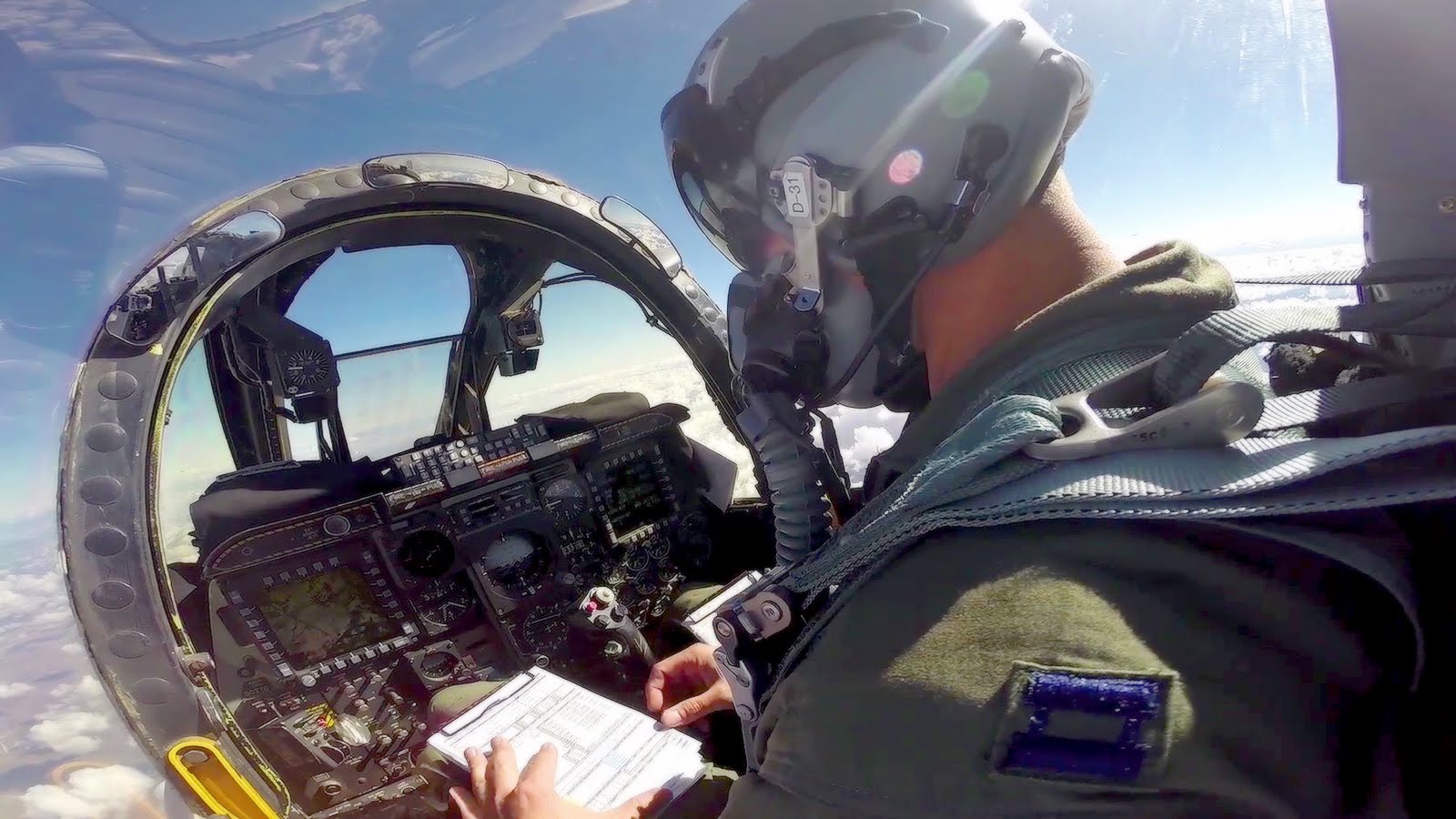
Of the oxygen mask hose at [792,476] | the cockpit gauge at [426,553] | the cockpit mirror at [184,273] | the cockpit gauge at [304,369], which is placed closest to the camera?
the oxygen mask hose at [792,476]

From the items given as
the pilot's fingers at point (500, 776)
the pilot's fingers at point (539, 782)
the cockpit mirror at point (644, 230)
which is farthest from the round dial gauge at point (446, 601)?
the cockpit mirror at point (644, 230)

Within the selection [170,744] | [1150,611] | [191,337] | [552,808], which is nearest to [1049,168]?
[1150,611]

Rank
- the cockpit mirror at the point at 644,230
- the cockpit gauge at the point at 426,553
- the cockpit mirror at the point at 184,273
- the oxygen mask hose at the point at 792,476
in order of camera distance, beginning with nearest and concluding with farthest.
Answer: the oxygen mask hose at the point at 792,476
the cockpit mirror at the point at 184,273
the cockpit gauge at the point at 426,553
the cockpit mirror at the point at 644,230

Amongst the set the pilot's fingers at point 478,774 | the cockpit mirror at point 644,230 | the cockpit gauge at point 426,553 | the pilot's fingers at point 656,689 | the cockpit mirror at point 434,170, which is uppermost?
the cockpit mirror at point 434,170

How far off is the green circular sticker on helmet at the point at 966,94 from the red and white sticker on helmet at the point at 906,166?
0.28 feet

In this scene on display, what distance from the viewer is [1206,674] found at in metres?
0.63

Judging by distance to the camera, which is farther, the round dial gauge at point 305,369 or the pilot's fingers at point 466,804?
the round dial gauge at point 305,369

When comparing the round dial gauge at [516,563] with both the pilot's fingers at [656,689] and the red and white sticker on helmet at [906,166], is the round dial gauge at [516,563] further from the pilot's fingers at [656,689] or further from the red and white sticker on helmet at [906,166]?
the red and white sticker on helmet at [906,166]

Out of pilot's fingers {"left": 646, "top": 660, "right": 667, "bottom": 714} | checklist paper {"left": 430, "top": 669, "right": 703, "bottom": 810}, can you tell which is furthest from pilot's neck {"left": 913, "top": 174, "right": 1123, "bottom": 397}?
pilot's fingers {"left": 646, "top": 660, "right": 667, "bottom": 714}

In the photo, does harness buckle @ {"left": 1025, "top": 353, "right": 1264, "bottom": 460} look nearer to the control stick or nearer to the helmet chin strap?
the helmet chin strap

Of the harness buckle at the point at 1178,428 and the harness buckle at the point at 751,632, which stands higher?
the harness buckle at the point at 1178,428

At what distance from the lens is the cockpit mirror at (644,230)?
3562mm

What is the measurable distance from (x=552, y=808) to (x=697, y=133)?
135 cm

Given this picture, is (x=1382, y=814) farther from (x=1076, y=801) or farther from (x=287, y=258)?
(x=287, y=258)
